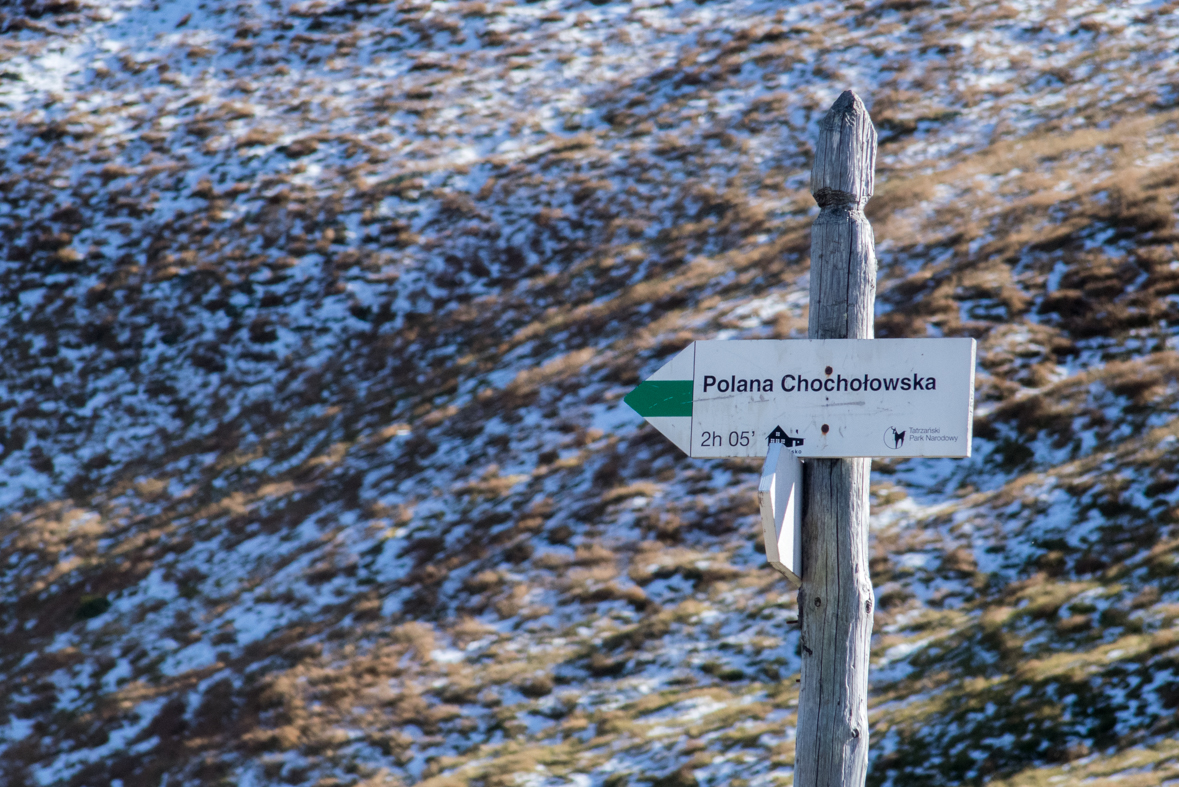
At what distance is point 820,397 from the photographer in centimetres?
347

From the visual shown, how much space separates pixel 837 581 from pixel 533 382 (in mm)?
10478

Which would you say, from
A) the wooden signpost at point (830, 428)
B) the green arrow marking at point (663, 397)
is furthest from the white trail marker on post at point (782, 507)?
the green arrow marking at point (663, 397)

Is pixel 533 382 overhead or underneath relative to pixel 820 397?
underneath

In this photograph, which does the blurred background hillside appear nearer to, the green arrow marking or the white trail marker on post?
the white trail marker on post

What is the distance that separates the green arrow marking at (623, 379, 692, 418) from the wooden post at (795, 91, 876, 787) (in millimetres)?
548

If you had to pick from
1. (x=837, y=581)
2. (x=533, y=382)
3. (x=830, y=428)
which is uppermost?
(x=830, y=428)

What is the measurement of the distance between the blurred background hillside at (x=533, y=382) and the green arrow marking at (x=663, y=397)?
1.05 m

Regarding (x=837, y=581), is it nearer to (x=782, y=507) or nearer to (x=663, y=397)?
(x=782, y=507)

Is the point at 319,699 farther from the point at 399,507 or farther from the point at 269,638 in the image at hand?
the point at 399,507

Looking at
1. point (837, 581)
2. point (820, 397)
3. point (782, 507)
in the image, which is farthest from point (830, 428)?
point (837, 581)

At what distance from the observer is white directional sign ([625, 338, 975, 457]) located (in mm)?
3418

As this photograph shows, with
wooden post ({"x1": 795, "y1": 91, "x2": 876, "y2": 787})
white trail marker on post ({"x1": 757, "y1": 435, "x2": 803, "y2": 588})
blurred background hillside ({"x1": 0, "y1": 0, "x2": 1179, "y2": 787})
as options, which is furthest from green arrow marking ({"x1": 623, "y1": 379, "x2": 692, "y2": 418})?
blurred background hillside ({"x1": 0, "y1": 0, "x2": 1179, "y2": 787})

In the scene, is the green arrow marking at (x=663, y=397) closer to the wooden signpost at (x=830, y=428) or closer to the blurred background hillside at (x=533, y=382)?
the wooden signpost at (x=830, y=428)

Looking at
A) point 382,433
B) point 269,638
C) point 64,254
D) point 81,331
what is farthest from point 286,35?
point 269,638
